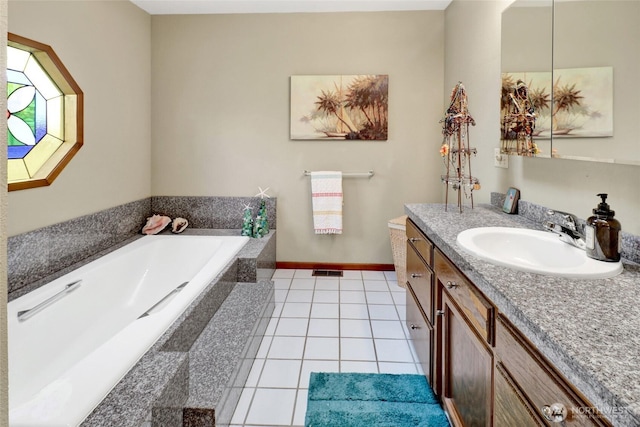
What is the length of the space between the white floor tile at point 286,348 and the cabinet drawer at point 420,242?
0.91m

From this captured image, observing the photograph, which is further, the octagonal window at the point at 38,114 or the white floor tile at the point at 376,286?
the white floor tile at the point at 376,286

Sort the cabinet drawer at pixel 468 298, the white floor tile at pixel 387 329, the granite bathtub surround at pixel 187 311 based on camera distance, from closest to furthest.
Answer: the cabinet drawer at pixel 468 298 → the granite bathtub surround at pixel 187 311 → the white floor tile at pixel 387 329

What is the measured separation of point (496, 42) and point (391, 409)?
2187mm

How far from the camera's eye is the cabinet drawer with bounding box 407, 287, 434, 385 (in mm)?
1859

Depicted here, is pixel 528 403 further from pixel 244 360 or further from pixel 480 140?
pixel 480 140

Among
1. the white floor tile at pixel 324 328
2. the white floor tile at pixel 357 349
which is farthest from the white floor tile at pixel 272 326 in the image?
the white floor tile at pixel 357 349

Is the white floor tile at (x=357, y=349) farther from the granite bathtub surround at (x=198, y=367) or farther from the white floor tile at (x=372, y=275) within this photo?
the white floor tile at (x=372, y=275)

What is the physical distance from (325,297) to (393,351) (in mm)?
950

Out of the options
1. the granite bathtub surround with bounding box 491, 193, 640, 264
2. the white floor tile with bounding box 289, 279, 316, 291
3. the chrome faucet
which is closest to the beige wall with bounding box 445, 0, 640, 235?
the granite bathtub surround with bounding box 491, 193, 640, 264

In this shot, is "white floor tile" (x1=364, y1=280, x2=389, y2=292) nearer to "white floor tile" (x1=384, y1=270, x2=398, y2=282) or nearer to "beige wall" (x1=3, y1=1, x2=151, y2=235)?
"white floor tile" (x1=384, y1=270, x2=398, y2=282)

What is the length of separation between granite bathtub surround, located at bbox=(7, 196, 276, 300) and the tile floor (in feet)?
1.43

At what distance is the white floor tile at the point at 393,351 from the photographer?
7.43ft

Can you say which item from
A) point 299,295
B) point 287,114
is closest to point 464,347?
point 299,295

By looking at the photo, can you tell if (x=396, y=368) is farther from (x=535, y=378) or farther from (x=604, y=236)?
(x=535, y=378)
